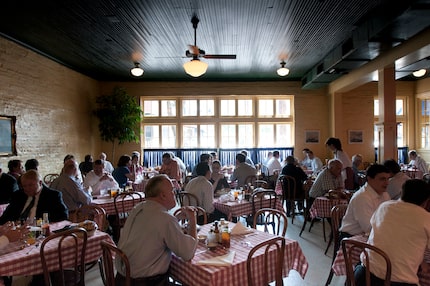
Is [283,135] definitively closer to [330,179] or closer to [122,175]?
[330,179]

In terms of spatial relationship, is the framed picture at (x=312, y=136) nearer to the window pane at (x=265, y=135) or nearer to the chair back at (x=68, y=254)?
the window pane at (x=265, y=135)

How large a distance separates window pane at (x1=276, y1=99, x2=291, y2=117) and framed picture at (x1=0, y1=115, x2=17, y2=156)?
8.46 m

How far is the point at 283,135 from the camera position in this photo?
11.7 m

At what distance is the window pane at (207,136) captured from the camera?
37.5 ft

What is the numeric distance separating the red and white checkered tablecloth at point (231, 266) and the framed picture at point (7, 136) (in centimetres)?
522

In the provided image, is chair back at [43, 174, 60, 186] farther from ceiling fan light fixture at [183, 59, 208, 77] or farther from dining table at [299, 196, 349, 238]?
dining table at [299, 196, 349, 238]

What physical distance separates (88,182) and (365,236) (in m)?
4.67

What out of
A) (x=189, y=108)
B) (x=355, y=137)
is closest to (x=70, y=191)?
(x=189, y=108)

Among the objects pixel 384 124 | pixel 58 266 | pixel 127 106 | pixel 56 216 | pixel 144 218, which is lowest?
pixel 58 266

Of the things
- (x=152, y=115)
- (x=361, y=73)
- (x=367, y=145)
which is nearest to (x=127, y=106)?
(x=152, y=115)

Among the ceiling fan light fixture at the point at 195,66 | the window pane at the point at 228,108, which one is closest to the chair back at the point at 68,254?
the ceiling fan light fixture at the point at 195,66

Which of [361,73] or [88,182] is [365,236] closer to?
[88,182]

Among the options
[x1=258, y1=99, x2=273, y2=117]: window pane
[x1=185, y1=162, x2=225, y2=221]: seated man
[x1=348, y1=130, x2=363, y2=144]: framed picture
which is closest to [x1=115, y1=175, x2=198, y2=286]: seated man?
[x1=185, y1=162, x2=225, y2=221]: seated man

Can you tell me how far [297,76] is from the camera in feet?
34.9
